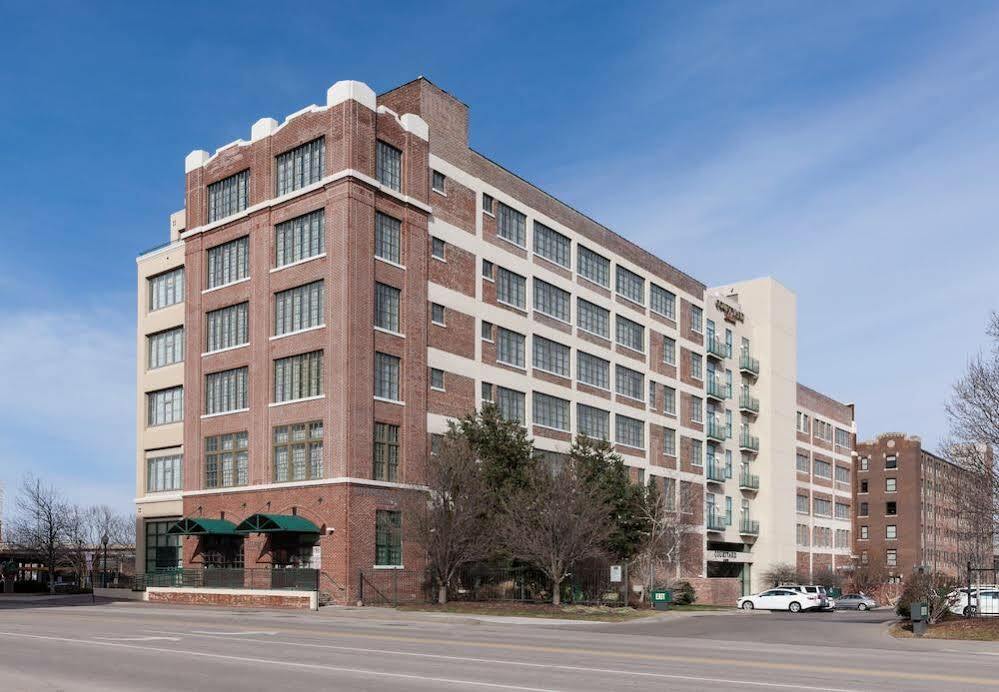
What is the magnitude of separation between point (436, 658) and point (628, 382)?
50187 mm

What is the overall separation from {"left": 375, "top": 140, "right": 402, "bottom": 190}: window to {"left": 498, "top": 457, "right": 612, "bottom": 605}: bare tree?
609 inches

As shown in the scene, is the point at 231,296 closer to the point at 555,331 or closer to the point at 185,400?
the point at 185,400

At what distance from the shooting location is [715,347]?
80.1 metres

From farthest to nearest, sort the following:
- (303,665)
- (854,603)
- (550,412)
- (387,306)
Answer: (854,603) → (550,412) → (387,306) → (303,665)

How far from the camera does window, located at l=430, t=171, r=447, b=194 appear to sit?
52.2 m

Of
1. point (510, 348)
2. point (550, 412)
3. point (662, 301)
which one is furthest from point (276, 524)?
point (662, 301)

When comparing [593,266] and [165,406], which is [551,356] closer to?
[593,266]

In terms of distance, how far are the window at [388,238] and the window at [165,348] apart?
46.9 feet

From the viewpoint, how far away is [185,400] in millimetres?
53156

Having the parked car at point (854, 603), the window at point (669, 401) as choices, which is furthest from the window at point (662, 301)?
the parked car at point (854, 603)

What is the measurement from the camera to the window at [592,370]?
209 feet

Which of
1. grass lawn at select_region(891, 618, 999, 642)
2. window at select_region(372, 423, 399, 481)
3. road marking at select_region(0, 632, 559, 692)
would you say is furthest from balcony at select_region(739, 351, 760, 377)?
road marking at select_region(0, 632, 559, 692)

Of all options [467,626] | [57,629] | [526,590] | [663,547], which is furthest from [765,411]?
[57,629]

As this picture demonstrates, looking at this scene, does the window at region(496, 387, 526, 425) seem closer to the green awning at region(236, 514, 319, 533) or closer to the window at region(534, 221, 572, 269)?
the window at region(534, 221, 572, 269)
